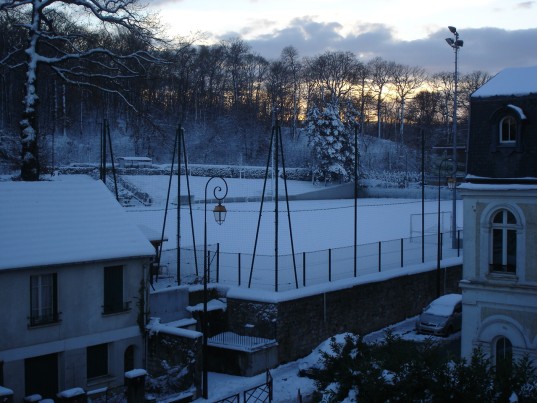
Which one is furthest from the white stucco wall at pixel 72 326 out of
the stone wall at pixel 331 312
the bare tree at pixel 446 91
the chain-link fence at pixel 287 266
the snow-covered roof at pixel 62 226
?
the bare tree at pixel 446 91

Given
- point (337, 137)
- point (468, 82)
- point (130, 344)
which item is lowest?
point (130, 344)

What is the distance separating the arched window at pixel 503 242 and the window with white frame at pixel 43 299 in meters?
9.91

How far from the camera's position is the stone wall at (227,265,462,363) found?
19.3 m

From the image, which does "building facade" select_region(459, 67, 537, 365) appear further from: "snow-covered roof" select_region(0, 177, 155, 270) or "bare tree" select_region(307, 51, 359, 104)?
"bare tree" select_region(307, 51, 359, 104)

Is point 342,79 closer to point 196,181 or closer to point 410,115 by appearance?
point 410,115

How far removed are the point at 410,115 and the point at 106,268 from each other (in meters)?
68.2

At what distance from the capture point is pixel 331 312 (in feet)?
69.0

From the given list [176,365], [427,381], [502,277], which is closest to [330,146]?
[176,365]

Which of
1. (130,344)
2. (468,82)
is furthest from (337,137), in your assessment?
(130,344)

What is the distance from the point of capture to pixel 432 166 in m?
65.4

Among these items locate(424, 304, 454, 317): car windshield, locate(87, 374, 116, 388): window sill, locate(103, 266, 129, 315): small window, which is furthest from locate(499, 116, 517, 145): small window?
locate(87, 374, 116, 388): window sill

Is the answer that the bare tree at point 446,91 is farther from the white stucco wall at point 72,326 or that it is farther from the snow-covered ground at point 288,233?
the white stucco wall at point 72,326

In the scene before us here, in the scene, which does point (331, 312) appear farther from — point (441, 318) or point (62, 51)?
point (62, 51)

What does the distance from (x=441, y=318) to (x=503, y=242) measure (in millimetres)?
8583
